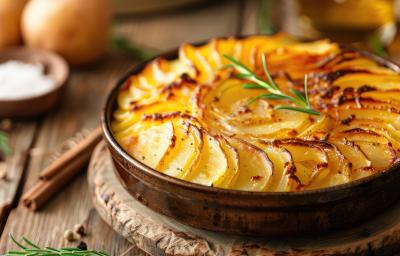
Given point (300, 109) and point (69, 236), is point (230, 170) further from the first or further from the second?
point (69, 236)

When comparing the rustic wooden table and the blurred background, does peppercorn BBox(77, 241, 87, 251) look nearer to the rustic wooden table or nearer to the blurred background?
the rustic wooden table

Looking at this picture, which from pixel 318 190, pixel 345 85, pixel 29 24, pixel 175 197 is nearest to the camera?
pixel 318 190

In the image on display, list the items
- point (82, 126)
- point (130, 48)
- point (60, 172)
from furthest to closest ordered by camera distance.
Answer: point (130, 48) → point (82, 126) → point (60, 172)

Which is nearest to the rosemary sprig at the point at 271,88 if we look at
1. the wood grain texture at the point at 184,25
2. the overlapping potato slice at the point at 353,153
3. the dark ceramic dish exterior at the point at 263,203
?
the overlapping potato slice at the point at 353,153

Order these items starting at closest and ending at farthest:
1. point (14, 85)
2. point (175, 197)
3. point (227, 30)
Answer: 1. point (175, 197)
2. point (14, 85)
3. point (227, 30)

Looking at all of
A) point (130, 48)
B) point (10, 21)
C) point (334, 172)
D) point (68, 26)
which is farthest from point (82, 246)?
point (10, 21)

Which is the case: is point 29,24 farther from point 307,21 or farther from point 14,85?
point 307,21

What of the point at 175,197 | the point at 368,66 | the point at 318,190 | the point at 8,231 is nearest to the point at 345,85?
the point at 368,66
